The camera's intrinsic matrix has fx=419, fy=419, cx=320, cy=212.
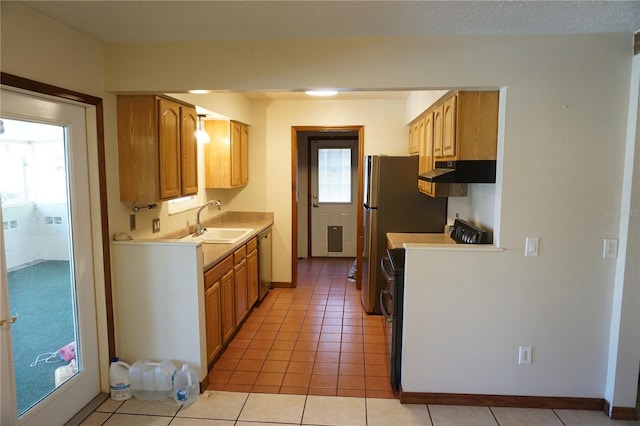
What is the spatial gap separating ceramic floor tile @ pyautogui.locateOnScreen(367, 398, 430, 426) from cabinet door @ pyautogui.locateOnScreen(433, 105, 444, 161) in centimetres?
175

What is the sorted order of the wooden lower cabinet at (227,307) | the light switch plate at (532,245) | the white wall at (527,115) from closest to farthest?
the white wall at (527,115)
the light switch plate at (532,245)
the wooden lower cabinet at (227,307)

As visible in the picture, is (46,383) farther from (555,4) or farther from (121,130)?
(555,4)

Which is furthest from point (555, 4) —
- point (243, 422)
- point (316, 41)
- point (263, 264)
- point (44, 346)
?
point (263, 264)

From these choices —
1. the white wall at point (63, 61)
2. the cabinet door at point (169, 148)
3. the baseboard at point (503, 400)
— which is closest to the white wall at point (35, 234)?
the white wall at point (63, 61)

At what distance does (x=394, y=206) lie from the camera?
164 inches

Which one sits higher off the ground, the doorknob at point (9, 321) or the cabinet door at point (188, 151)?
the cabinet door at point (188, 151)

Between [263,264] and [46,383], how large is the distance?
257cm

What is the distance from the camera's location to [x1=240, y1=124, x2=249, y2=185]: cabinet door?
15.9 ft

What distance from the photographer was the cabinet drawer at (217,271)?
9.91ft

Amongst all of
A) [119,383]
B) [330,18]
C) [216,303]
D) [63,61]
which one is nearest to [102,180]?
[63,61]

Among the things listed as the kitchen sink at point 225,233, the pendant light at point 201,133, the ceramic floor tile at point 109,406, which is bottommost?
the ceramic floor tile at point 109,406

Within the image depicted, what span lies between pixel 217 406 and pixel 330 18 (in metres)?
2.43

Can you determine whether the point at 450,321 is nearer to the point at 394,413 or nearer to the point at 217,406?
the point at 394,413

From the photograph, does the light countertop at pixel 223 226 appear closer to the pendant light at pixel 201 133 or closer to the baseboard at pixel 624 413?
the pendant light at pixel 201 133
